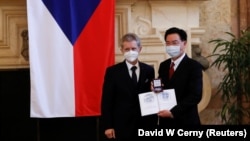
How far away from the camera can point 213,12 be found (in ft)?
17.7

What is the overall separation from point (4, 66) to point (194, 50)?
2130 millimetres

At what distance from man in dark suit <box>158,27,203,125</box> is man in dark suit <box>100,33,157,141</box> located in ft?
0.55

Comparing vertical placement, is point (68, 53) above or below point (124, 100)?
above

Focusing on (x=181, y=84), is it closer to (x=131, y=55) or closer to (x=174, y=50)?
(x=174, y=50)

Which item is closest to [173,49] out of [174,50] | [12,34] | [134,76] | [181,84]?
[174,50]

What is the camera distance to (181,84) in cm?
326

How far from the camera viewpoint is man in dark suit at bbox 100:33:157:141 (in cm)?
339

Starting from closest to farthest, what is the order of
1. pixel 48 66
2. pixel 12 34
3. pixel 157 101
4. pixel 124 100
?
pixel 157 101, pixel 124 100, pixel 48 66, pixel 12 34

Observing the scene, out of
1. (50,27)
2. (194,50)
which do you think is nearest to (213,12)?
(194,50)

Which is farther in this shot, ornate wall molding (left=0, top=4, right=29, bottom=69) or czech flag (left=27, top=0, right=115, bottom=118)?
ornate wall molding (left=0, top=4, right=29, bottom=69)

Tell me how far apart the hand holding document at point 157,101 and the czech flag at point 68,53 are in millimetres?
1480

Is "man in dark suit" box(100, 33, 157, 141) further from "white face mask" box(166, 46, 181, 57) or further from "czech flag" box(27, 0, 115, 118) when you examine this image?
"czech flag" box(27, 0, 115, 118)

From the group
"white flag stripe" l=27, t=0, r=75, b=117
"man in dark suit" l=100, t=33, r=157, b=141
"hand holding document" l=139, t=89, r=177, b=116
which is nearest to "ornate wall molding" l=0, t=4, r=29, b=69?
"white flag stripe" l=27, t=0, r=75, b=117

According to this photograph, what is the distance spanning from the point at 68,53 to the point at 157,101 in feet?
5.45
